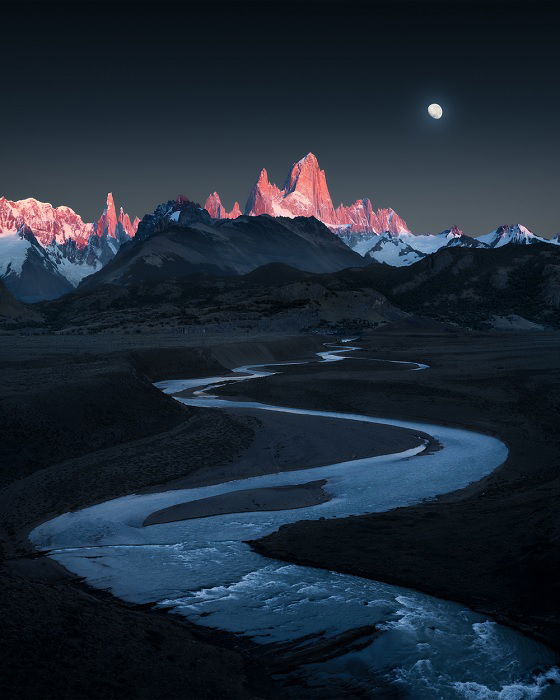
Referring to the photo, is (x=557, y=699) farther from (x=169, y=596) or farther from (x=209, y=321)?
(x=209, y=321)

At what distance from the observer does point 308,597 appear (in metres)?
12.4

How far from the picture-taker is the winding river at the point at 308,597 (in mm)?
9742

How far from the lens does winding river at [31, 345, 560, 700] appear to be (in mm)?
9742

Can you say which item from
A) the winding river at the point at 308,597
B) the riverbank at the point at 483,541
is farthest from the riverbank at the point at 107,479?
the riverbank at the point at 483,541

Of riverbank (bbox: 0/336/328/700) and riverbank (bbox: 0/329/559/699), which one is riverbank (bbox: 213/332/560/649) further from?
riverbank (bbox: 0/336/328/700)

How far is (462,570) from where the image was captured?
13.1 m

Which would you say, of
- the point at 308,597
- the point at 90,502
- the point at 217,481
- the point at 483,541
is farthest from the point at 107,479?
the point at 483,541

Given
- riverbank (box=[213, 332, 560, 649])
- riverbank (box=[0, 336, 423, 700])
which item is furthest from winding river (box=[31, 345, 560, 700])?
riverbank (box=[0, 336, 423, 700])

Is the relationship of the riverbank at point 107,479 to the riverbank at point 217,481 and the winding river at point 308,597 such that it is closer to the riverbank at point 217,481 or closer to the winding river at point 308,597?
the riverbank at point 217,481

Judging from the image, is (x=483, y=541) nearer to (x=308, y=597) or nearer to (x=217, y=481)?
(x=308, y=597)

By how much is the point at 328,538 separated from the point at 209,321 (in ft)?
426

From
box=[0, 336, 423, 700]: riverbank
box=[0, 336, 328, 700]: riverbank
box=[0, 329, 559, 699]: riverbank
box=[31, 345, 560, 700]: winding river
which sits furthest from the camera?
box=[31, 345, 560, 700]: winding river

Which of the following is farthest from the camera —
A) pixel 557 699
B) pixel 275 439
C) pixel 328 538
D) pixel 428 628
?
pixel 275 439

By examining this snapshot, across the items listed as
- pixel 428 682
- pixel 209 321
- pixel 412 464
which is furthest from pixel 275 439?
pixel 209 321
